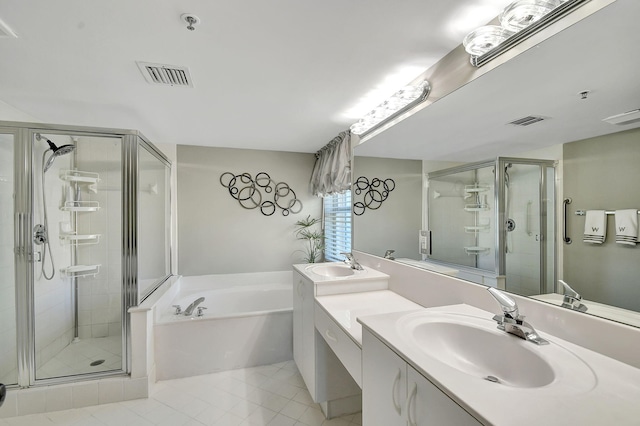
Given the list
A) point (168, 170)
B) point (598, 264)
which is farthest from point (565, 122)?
point (168, 170)

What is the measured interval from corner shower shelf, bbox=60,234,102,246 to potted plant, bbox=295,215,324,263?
7.22 ft

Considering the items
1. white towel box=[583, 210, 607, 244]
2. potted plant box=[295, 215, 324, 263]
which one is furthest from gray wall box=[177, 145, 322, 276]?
white towel box=[583, 210, 607, 244]

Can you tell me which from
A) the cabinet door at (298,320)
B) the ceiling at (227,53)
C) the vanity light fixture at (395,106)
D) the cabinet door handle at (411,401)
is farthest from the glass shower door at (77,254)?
the cabinet door handle at (411,401)

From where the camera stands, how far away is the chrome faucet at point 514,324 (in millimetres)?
926

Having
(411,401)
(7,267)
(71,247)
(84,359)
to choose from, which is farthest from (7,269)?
(411,401)

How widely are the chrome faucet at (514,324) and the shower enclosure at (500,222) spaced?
0.62ft

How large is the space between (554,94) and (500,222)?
0.54 metres

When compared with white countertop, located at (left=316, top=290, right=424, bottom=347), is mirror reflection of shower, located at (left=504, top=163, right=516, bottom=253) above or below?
above

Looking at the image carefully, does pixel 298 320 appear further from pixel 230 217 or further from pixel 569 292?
pixel 230 217

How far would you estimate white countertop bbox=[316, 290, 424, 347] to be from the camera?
141cm

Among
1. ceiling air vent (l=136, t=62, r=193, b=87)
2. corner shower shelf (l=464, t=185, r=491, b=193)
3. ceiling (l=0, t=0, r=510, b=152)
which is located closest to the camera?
ceiling (l=0, t=0, r=510, b=152)

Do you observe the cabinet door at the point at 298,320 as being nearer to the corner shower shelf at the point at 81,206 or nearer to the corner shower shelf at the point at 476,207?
the corner shower shelf at the point at 476,207

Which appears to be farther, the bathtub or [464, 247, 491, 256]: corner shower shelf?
the bathtub

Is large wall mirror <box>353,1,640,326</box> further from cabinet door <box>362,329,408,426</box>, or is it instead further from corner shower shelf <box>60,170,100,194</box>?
corner shower shelf <box>60,170,100,194</box>
